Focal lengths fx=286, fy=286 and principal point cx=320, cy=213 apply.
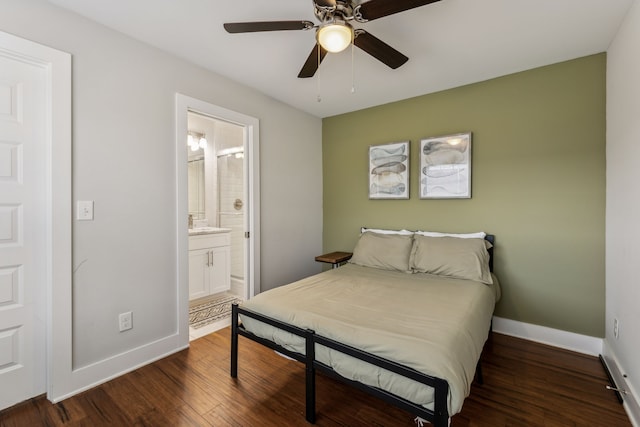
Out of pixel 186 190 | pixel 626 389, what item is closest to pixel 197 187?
pixel 186 190

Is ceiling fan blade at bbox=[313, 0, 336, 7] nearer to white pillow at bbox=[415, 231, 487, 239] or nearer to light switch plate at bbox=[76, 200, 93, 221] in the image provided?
light switch plate at bbox=[76, 200, 93, 221]

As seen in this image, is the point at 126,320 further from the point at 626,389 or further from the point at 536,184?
the point at 536,184

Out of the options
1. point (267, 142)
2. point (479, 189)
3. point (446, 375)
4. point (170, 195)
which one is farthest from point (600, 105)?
point (170, 195)

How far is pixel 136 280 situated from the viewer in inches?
84.9

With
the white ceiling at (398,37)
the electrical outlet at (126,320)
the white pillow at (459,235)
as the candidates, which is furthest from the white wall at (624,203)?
the electrical outlet at (126,320)

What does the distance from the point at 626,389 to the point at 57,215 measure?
366cm

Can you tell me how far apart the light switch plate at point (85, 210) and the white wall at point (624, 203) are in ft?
11.1

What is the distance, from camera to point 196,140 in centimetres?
417

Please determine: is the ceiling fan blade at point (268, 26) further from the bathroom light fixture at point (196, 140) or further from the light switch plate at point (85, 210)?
the bathroom light fixture at point (196, 140)

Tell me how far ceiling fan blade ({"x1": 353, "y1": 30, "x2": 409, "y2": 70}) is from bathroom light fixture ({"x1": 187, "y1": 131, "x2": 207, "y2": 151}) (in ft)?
10.2

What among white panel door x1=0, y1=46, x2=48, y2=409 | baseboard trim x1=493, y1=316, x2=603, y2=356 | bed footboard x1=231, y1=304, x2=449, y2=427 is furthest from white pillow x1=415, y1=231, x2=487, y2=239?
white panel door x1=0, y1=46, x2=48, y2=409

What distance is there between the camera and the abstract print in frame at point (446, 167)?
9.48 feet

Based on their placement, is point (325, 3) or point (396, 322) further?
point (396, 322)

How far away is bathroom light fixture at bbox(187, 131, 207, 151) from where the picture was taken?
4133 millimetres
